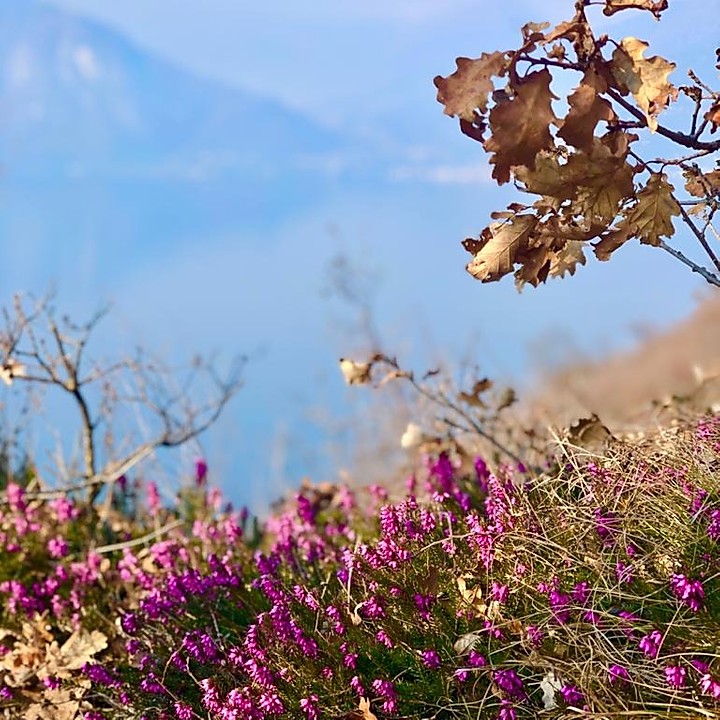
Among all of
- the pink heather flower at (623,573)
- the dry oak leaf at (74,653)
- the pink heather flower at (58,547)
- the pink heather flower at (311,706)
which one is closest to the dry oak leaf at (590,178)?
the pink heather flower at (623,573)

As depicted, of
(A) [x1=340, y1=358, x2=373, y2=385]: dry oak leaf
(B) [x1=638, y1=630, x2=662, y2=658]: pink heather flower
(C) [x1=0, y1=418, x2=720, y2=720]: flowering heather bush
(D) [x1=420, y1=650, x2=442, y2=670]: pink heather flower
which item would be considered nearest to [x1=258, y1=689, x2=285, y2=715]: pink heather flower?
(C) [x1=0, y1=418, x2=720, y2=720]: flowering heather bush

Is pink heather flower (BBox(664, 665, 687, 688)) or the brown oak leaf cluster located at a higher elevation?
the brown oak leaf cluster

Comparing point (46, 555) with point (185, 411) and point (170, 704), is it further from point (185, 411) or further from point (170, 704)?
point (170, 704)

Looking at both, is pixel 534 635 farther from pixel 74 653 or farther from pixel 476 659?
pixel 74 653

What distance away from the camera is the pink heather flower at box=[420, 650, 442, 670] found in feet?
6.31

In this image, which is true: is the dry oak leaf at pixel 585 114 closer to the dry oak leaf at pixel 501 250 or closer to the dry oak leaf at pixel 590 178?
the dry oak leaf at pixel 590 178

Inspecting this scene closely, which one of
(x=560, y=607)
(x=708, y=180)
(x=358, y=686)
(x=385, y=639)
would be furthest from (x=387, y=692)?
(x=708, y=180)

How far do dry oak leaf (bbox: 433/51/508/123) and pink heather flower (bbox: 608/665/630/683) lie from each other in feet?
3.60

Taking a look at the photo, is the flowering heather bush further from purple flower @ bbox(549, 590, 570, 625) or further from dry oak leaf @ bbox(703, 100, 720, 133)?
dry oak leaf @ bbox(703, 100, 720, 133)

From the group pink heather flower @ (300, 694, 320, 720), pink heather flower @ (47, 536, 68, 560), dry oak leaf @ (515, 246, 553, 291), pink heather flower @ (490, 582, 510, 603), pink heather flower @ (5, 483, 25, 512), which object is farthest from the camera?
pink heather flower @ (5, 483, 25, 512)

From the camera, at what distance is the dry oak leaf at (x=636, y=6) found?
6.87ft

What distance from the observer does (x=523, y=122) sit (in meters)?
2.05

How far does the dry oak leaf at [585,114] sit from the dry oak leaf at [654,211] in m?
0.18

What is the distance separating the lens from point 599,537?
2193mm
